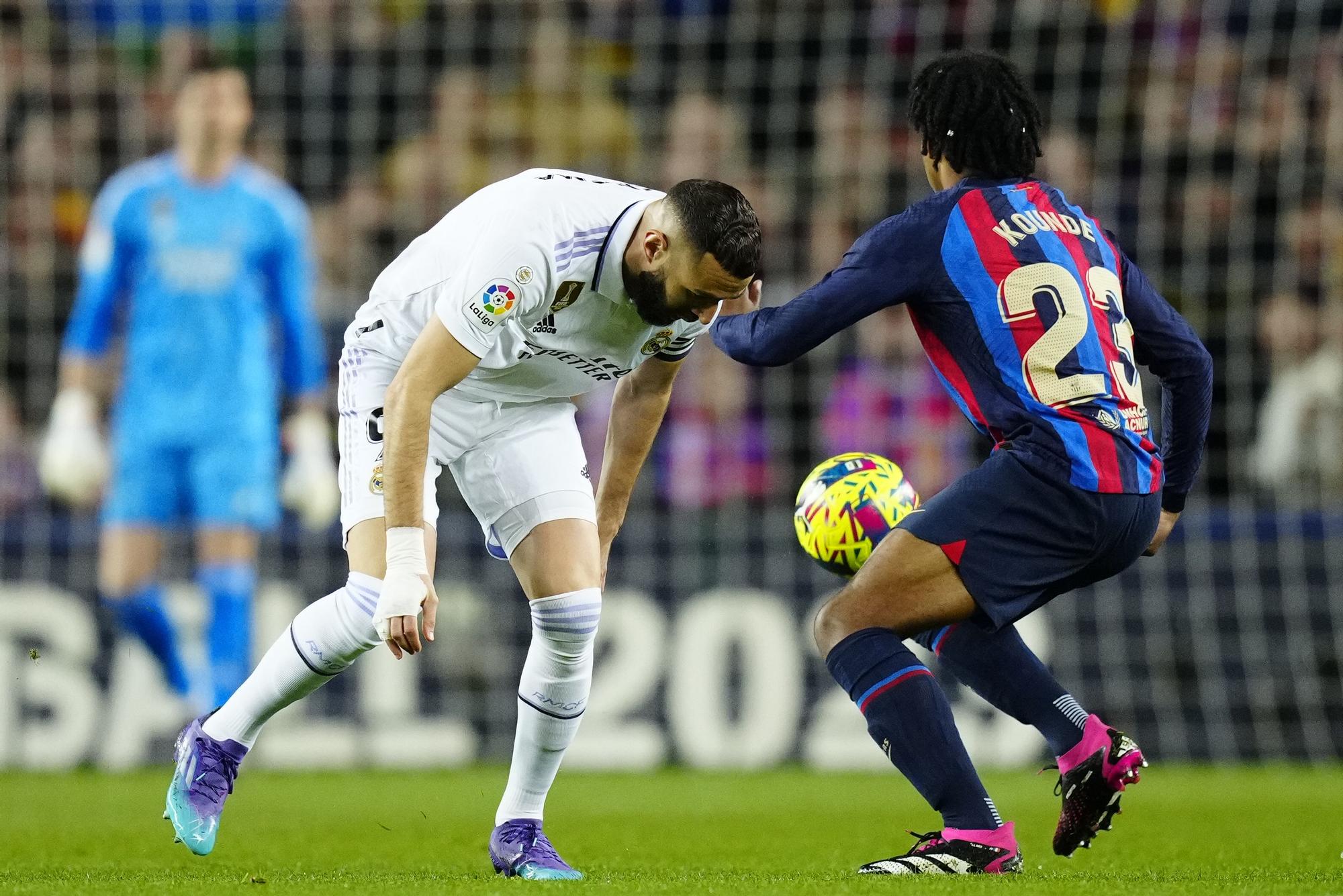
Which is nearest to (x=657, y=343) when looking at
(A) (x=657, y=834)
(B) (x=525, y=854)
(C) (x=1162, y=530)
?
(B) (x=525, y=854)

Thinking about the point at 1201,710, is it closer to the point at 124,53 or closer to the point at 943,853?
the point at 943,853

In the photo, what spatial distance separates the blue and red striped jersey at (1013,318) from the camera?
391 centimetres

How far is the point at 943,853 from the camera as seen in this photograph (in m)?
3.88

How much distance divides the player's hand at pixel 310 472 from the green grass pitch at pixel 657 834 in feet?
3.67

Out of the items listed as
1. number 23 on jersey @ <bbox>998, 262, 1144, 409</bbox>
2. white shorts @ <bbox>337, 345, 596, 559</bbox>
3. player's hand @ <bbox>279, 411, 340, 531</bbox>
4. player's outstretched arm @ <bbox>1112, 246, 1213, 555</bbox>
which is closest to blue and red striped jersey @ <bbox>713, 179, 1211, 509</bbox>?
number 23 on jersey @ <bbox>998, 262, 1144, 409</bbox>

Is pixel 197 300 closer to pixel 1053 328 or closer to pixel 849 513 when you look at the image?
pixel 849 513

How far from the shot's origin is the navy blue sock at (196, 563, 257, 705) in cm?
678

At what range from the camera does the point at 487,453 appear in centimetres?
437

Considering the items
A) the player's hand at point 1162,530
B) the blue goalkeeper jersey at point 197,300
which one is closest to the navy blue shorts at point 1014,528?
the player's hand at point 1162,530

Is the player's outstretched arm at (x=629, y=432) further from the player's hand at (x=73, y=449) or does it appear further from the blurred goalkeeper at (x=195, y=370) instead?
the player's hand at (x=73, y=449)

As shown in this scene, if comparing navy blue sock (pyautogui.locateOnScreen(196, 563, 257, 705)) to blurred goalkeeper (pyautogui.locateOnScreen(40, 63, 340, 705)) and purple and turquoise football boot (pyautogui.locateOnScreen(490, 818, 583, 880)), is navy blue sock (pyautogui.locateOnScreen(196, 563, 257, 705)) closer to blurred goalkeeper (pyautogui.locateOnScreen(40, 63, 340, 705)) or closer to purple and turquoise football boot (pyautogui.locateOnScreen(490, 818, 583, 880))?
blurred goalkeeper (pyautogui.locateOnScreen(40, 63, 340, 705))

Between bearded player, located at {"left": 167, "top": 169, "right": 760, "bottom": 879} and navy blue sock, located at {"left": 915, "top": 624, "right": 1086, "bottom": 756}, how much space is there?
892 millimetres

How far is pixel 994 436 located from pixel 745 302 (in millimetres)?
652

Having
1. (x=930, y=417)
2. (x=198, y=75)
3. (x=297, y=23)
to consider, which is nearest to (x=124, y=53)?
(x=297, y=23)
